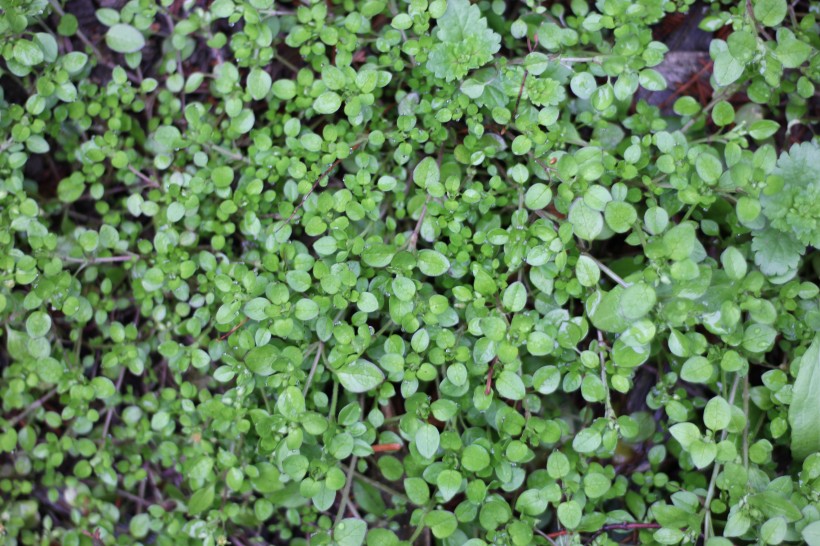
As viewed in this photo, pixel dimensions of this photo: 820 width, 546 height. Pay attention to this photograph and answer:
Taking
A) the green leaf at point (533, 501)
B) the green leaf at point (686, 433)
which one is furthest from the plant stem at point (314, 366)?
the green leaf at point (686, 433)

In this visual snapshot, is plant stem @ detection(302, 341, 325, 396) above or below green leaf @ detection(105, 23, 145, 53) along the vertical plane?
below

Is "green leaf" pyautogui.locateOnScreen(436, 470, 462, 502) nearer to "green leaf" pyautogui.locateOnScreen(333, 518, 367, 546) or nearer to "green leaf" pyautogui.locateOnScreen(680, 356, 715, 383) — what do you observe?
"green leaf" pyautogui.locateOnScreen(333, 518, 367, 546)

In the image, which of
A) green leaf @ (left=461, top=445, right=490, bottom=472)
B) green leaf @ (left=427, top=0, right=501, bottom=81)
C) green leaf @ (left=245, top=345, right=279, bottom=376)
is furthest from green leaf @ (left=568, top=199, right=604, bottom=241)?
green leaf @ (left=245, top=345, right=279, bottom=376)

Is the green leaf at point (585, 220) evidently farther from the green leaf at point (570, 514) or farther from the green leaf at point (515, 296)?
the green leaf at point (570, 514)

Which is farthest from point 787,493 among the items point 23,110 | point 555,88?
point 23,110

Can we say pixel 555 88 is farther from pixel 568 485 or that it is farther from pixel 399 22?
pixel 568 485

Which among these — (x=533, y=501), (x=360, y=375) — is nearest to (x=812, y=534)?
(x=533, y=501)

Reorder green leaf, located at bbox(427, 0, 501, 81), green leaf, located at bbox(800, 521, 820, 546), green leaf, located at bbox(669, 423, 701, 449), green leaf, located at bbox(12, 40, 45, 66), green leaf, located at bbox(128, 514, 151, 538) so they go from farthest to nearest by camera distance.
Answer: green leaf, located at bbox(128, 514, 151, 538) → green leaf, located at bbox(12, 40, 45, 66) → green leaf, located at bbox(427, 0, 501, 81) → green leaf, located at bbox(669, 423, 701, 449) → green leaf, located at bbox(800, 521, 820, 546)
